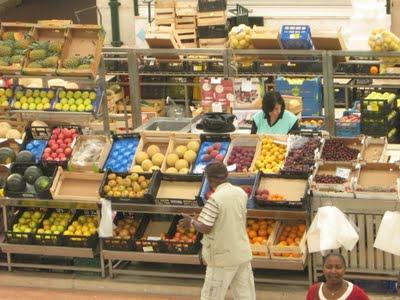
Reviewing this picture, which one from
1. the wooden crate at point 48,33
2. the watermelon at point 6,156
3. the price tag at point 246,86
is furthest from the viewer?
the price tag at point 246,86

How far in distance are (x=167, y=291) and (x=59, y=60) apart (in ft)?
10.1

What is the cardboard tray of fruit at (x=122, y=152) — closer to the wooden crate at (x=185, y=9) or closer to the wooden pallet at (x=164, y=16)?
the wooden pallet at (x=164, y=16)

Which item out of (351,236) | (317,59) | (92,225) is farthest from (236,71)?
(351,236)

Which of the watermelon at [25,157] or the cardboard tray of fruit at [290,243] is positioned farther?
the watermelon at [25,157]

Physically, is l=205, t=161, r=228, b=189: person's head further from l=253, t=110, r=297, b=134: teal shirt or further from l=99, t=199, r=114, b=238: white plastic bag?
l=253, t=110, r=297, b=134: teal shirt

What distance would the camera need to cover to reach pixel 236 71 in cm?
1113

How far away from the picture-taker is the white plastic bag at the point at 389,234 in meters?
7.95

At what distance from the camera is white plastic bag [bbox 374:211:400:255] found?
26.1ft

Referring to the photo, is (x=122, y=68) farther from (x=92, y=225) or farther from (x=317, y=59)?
(x=92, y=225)

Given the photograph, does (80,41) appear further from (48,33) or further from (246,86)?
(246,86)

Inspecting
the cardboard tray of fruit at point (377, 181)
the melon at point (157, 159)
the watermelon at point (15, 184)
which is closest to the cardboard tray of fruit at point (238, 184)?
the melon at point (157, 159)

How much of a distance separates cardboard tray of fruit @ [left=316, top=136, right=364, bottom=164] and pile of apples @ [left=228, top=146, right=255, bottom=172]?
0.65 meters

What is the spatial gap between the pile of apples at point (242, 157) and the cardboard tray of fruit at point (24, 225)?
6.45ft

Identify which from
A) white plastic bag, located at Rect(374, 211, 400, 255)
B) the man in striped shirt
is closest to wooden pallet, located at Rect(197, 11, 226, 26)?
white plastic bag, located at Rect(374, 211, 400, 255)
